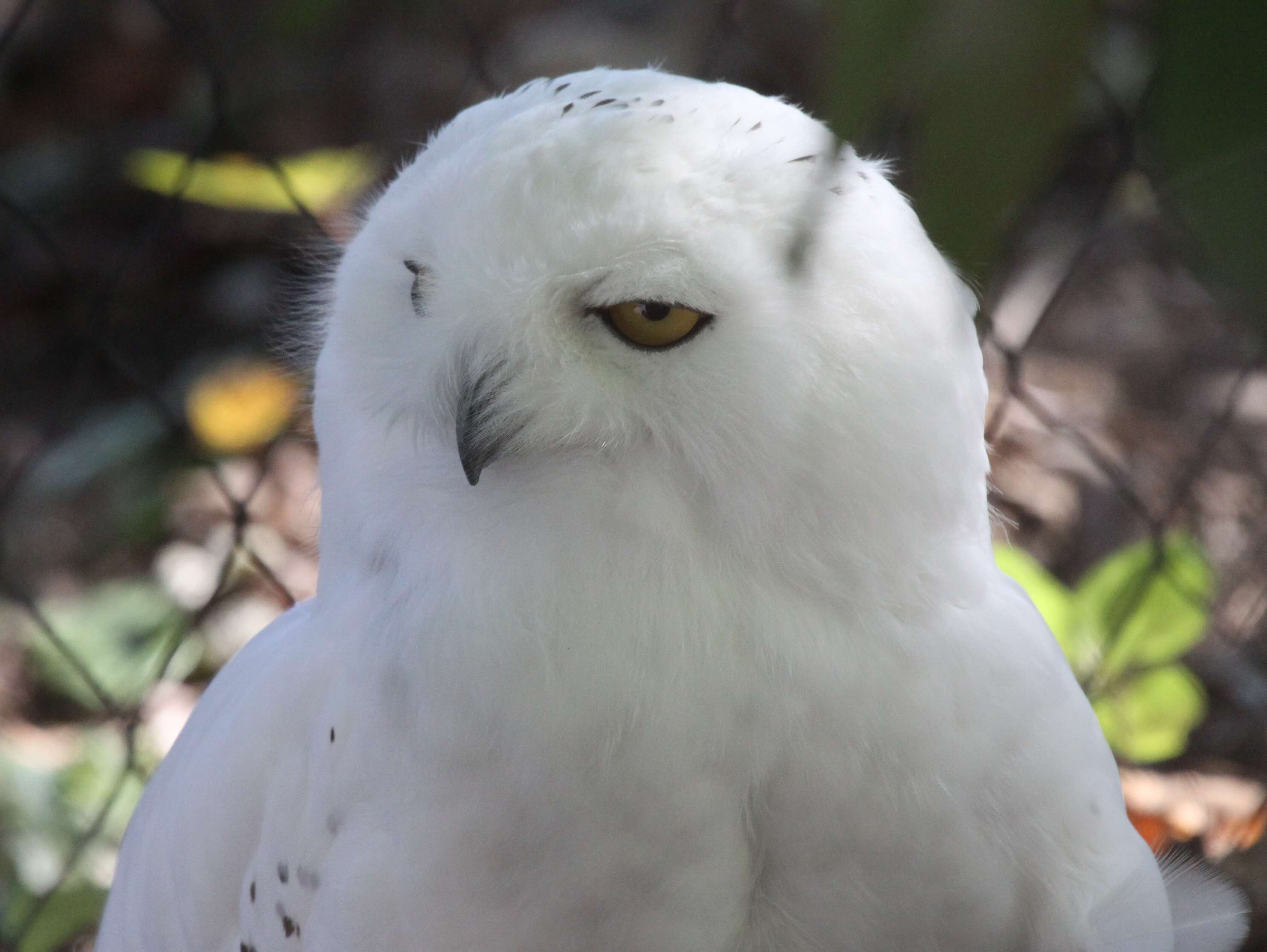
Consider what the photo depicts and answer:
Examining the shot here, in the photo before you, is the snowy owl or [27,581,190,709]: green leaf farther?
[27,581,190,709]: green leaf

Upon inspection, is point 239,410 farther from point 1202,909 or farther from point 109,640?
point 1202,909

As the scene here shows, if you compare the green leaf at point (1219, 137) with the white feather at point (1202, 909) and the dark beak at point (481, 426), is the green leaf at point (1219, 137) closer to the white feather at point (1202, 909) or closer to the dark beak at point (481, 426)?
the dark beak at point (481, 426)

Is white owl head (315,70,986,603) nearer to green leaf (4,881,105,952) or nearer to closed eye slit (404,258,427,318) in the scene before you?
closed eye slit (404,258,427,318)

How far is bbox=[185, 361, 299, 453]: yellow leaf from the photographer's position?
6.87 feet

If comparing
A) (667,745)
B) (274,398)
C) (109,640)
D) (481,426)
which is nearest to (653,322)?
(481,426)

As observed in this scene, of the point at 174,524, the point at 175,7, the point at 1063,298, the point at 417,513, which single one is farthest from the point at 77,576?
the point at 1063,298

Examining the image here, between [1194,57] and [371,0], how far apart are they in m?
0.63

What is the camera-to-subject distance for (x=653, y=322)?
717 millimetres

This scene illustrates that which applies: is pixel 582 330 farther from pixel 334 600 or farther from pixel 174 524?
pixel 174 524

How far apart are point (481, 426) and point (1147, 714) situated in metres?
1.22

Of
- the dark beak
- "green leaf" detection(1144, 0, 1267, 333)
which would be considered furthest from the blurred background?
"green leaf" detection(1144, 0, 1267, 333)

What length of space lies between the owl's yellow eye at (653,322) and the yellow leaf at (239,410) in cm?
145

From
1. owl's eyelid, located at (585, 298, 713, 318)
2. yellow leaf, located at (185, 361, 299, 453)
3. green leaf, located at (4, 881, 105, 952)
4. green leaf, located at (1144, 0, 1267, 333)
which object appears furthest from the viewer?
yellow leaf, located at (185, 361, 299, 453)

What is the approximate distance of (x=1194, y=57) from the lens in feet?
0.68
